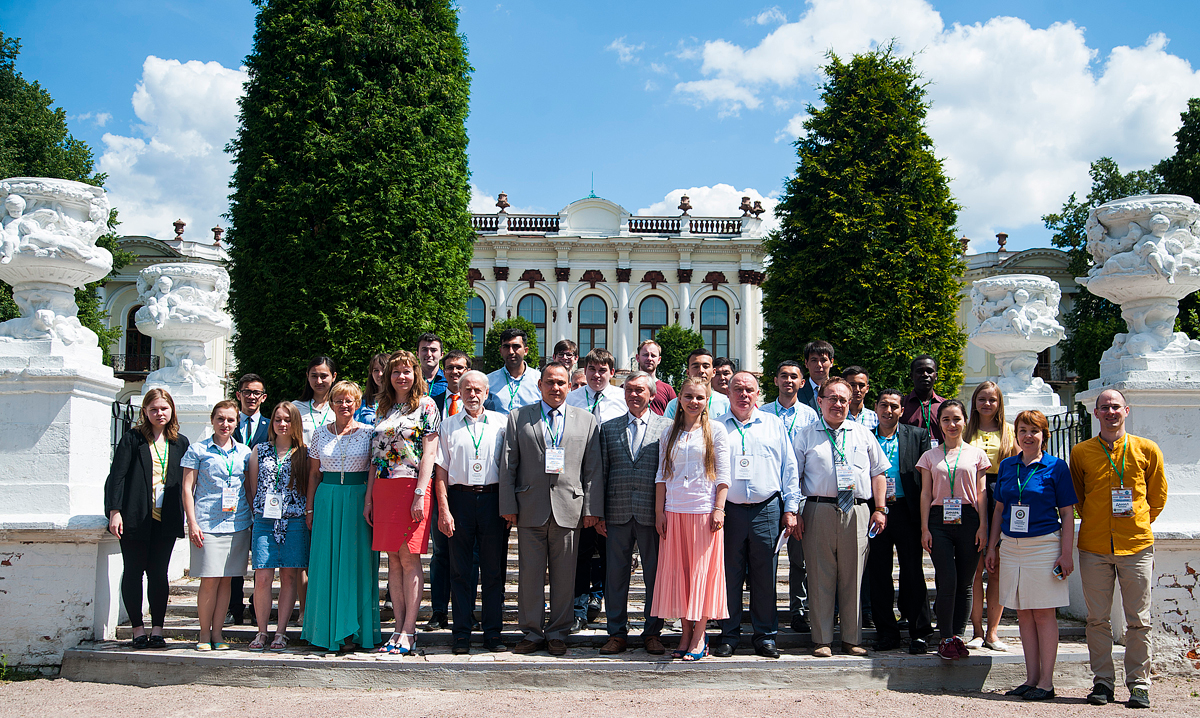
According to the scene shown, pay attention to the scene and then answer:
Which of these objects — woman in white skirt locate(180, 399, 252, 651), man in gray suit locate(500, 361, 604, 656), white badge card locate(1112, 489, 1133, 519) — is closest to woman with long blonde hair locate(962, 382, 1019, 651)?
white badge card locate(1112, 489, 1133, 519)

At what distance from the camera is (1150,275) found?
5.32 metres

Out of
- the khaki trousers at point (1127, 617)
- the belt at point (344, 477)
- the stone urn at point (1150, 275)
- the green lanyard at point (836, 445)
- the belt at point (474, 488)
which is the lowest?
the khaki trousers at point (1127, 617)

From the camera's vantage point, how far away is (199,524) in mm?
5148

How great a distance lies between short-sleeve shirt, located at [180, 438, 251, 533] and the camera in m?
5.16

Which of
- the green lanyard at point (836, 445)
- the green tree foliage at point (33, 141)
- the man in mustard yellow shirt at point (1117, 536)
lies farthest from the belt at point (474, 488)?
the green tree foliage at point (33, 141)

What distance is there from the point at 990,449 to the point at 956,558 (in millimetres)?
724

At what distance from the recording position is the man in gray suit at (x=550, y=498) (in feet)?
16.6

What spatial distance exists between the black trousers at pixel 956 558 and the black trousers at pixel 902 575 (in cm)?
14

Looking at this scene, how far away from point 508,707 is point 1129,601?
3497 mm

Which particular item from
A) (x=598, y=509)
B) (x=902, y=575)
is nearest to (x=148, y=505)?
(x=598, y=509)

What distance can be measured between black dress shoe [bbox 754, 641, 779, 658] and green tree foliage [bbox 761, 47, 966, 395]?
25.9 ft

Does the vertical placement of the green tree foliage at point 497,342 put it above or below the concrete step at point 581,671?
above

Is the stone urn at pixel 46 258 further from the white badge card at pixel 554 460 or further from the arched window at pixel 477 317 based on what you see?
the arched window at pixel 477 317

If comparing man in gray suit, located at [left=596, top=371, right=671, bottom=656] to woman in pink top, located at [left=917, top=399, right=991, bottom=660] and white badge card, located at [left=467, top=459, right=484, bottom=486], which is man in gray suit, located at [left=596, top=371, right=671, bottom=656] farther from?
woman in pink top, located at [left=917, top=399, right=991, bottom=660]
